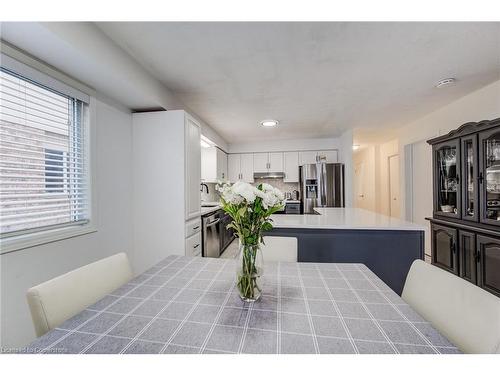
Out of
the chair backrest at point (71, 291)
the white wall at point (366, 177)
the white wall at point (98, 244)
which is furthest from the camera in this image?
the white wall at point (366, 177)

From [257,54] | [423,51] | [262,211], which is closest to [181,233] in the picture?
[262,211]

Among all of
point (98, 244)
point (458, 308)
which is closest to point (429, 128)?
point (458, 308)

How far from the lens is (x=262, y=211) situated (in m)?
0.90

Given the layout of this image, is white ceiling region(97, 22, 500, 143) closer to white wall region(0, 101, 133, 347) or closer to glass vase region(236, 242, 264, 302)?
white wall region(0, 101, 133, 347)

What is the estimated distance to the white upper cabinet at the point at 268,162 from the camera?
517cm

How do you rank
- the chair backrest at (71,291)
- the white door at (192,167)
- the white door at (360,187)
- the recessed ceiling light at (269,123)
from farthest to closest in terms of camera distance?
the white door at (360,187) → the recessed ceiling light at (269,123) → the white door at (192,167) → the chair backrest at (71,291)

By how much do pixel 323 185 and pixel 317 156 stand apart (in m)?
0.74

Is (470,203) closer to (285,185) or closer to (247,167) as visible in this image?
(285,185)

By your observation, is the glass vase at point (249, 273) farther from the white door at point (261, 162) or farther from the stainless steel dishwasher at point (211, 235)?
the white door at point (261, 162)

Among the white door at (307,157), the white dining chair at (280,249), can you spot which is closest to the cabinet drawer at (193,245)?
the white dining chair at (280,249)

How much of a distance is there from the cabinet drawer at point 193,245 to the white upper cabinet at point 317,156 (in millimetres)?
3169

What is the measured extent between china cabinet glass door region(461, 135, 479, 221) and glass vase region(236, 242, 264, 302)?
254 cm

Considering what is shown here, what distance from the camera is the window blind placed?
135cm
